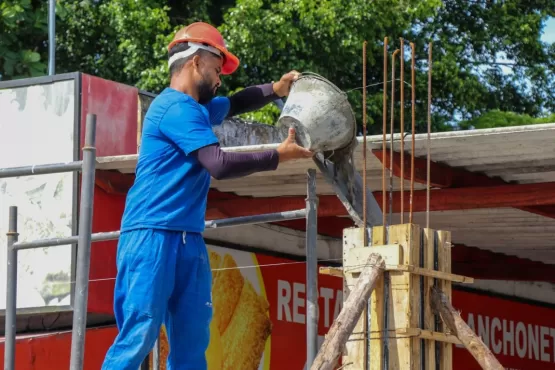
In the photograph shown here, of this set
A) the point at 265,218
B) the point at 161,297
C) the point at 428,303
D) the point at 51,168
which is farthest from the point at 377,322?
the point at 51,168

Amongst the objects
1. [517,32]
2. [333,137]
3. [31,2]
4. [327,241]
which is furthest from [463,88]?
[333,137]

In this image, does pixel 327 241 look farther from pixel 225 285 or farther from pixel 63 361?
pixel 63 361

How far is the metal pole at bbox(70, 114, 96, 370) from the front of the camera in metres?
5.19

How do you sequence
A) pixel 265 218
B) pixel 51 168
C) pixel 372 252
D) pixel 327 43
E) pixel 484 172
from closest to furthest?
pixel 372 252 < pixel 51 168 < pixel 265 218 < pixel 484 172 < pixel 327 43

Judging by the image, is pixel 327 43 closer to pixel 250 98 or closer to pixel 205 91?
pixel 250 98

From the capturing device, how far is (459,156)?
8594 mm

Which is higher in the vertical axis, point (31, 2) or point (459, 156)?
point (31, 2)

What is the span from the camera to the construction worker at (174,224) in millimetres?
5094

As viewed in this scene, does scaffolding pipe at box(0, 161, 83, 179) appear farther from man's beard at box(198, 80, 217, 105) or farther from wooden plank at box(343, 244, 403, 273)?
wooden plank at box(343, 244, 403, 273)

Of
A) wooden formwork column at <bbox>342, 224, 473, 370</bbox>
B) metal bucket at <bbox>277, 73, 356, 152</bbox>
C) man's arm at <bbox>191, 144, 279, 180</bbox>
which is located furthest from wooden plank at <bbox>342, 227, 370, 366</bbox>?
man's arm at <bbox>191, 144, 279, 180</bbox>

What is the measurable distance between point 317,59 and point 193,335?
14793 mm

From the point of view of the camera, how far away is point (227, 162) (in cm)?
506

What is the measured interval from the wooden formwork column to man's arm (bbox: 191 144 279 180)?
101cm

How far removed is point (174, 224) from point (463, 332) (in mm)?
1566
